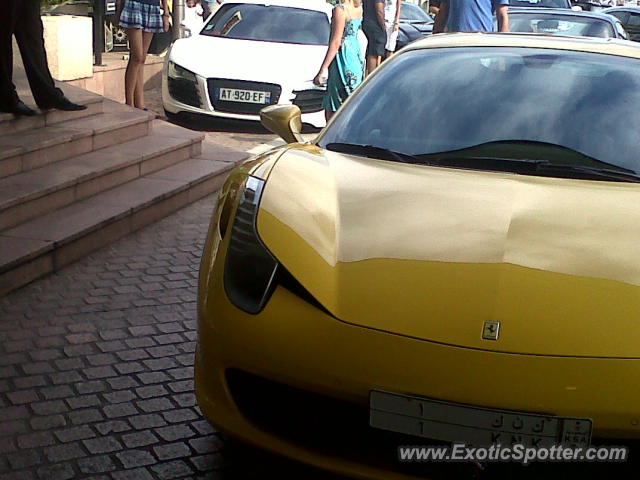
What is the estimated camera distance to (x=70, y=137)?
6789 mm

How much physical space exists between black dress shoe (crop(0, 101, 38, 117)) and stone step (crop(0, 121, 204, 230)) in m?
0.47

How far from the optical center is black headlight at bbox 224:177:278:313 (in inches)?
111

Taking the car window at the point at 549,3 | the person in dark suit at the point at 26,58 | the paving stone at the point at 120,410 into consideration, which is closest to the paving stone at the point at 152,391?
the paving stone at the point at 120,410

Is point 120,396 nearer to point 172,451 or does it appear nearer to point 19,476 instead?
point 172,451

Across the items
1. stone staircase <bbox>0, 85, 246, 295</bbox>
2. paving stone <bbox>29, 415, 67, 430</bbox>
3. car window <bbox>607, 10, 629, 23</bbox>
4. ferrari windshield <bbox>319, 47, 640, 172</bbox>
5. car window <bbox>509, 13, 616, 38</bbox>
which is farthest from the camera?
car window <bbox>607, 10, 629, 23</bbox>

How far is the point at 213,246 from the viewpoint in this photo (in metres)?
3.14

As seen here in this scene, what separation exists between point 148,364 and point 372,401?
5.62 ft

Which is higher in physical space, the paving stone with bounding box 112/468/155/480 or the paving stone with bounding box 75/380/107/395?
the paving stone with bounding box 112/468/155/480

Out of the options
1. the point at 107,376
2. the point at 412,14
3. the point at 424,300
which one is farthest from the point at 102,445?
the point at 412,14

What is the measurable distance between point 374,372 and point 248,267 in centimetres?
58

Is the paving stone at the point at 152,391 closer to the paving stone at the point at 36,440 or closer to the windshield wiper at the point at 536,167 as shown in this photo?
the paving stone at the point at 36,440

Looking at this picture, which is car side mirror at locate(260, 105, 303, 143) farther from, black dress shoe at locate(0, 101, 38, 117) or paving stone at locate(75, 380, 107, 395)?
black dress shoe at locate(0, 101, 38, 117)

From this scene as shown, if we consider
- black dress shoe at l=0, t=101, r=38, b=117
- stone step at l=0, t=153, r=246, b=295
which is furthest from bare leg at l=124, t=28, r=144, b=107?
black dress shoe at l=0, t=101, r=38, b=117

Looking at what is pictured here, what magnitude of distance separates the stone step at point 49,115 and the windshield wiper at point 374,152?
354 centimetres
